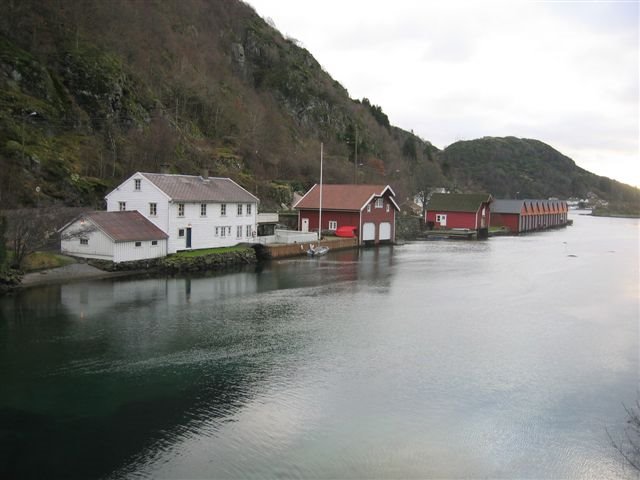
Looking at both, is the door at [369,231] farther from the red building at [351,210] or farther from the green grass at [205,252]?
the green grass at [205,252]

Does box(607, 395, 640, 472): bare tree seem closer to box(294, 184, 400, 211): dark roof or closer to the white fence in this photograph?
the white fence

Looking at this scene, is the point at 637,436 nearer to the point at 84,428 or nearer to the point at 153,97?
the point at 84,428

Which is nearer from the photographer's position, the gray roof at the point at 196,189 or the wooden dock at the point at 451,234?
the gray roof at the point at 196,189

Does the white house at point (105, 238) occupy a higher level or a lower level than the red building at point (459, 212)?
lower

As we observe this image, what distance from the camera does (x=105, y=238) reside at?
3094 centimetres

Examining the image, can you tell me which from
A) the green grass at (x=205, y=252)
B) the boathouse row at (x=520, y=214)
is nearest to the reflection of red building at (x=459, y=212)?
the boathouse row at (x=520, y=214)

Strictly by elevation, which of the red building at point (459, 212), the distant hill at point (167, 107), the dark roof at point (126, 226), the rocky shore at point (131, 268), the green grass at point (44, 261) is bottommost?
the rocky shore at point (131, 268)

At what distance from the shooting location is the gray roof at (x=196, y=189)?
35031 mm

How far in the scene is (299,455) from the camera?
38.3 feet

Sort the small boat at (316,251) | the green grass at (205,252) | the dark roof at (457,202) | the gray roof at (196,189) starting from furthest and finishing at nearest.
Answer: the dark roof at (457,202), the small boat at (316,251), the gray roof at (196,189), the green grass at (205,252)

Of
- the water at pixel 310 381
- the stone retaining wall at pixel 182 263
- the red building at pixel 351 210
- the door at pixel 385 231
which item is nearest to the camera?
the water at pixel 310 381

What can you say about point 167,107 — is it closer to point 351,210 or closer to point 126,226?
point 351,210

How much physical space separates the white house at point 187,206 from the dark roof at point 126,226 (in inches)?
25.3

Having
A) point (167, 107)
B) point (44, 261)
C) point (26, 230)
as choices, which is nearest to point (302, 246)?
point (44, 261)
